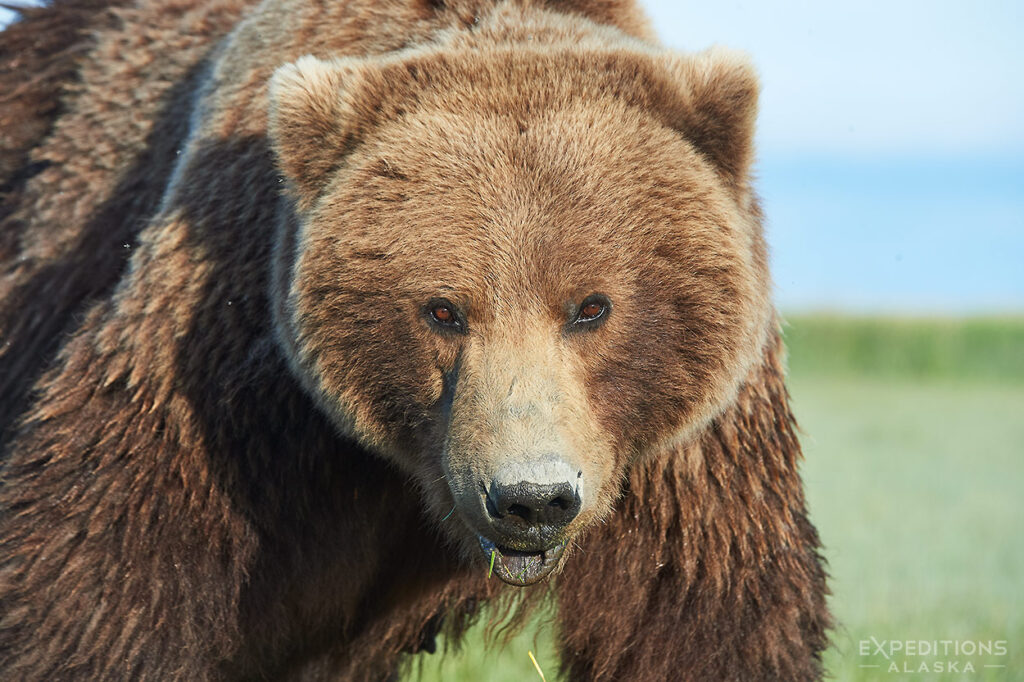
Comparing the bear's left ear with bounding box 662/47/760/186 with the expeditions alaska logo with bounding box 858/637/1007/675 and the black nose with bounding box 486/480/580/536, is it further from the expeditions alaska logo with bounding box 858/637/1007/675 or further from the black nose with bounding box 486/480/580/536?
the expeditions alaska logo with bounding box 858/637/1007/675

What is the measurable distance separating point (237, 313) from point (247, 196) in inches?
14.7

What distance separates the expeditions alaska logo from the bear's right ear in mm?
4217

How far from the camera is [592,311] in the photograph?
3736 mm

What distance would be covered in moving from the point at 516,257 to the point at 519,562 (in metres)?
0.85

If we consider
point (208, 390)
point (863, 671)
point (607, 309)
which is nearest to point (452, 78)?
point (607, 309)

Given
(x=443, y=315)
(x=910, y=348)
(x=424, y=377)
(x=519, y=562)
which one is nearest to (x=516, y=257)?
(x=443, y=315)

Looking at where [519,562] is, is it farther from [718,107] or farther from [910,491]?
[910,491]

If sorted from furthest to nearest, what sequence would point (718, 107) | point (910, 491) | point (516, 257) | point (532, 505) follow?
point (910, 491) < point (718, 107) < point (516, 257) < point (532, 505)

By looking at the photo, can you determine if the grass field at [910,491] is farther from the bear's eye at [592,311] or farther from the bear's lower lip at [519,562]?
the bear's eye at [592,311]

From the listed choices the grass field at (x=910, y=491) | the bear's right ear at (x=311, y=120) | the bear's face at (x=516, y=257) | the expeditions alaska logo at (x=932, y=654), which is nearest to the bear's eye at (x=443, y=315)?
the bear's face at (x=516, y=257)

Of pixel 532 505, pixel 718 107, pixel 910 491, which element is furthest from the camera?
Result: pixel 910 491

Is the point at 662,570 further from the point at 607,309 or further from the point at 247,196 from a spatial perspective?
the point at 247,196

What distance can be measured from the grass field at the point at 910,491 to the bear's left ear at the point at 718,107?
1170mm

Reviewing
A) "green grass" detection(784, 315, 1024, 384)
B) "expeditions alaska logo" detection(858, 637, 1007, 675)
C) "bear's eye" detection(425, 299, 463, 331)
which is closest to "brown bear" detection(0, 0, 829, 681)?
"bear's eye" detection(425, 299, 463, 331)
